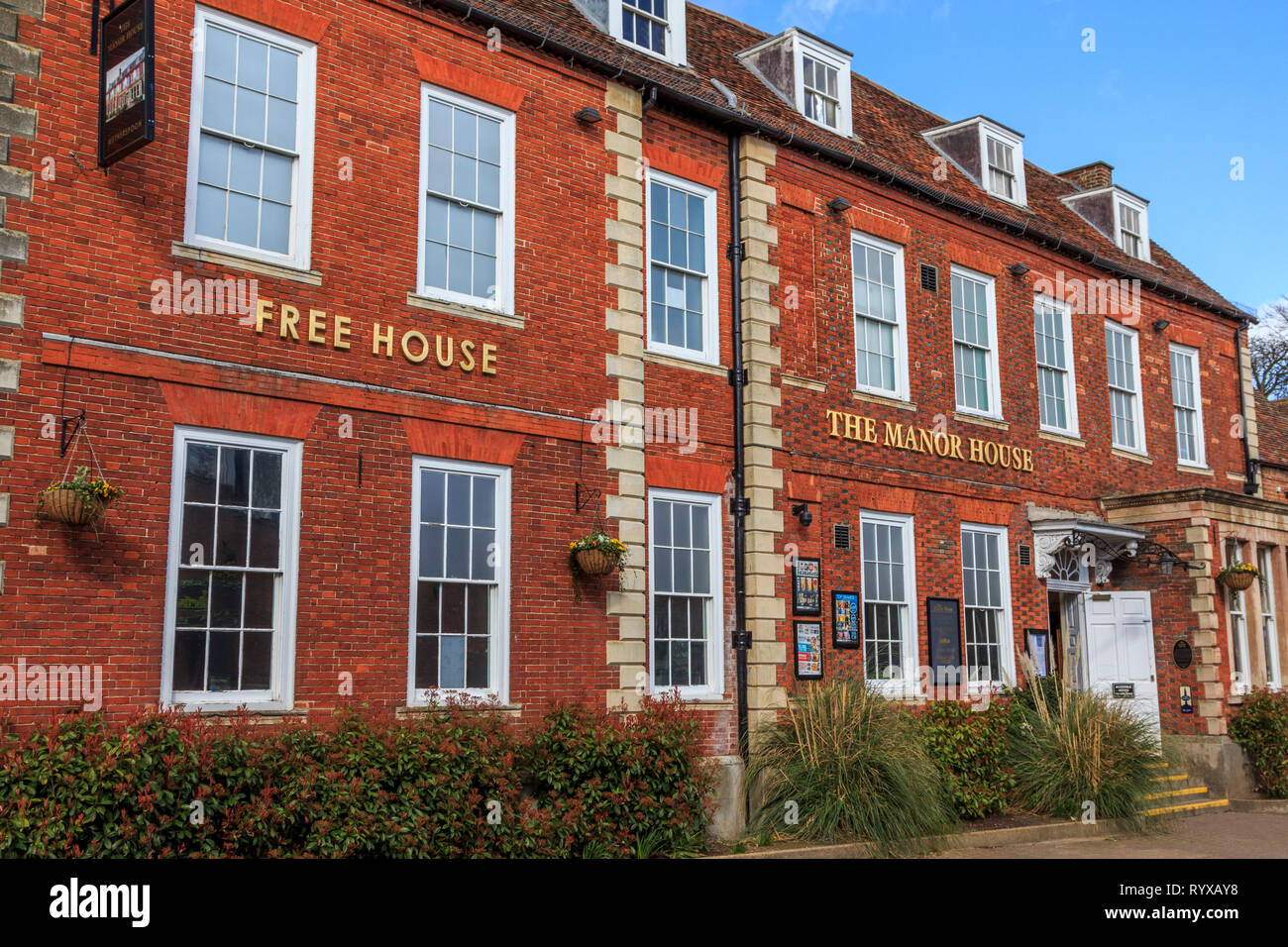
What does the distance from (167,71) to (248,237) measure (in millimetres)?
1494

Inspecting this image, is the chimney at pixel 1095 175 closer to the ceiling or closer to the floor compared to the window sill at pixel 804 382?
closer to the ceiling

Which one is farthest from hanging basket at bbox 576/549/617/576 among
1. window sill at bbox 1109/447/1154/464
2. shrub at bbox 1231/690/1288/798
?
shrub at bbox 1231/690/1288/798

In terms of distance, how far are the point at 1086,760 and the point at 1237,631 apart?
6.23 meters

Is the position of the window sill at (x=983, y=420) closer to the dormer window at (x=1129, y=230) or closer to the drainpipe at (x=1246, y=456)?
the dormer window at (x=1129, y=230)

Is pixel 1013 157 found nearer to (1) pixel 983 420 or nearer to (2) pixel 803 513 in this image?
(1) pixel 983 420

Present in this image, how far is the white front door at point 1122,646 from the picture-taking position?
18375 millimetres

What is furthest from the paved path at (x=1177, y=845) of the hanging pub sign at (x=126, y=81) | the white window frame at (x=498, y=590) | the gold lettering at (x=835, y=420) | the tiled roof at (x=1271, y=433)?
the tiled roof at (x=1271, y=433)

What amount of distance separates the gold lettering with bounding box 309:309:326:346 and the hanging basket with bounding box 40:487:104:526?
100 inches

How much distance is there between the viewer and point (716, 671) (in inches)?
523

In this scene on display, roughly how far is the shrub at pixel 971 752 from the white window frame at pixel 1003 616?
45.1 inches

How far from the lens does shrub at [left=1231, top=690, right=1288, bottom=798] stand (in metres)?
17.8

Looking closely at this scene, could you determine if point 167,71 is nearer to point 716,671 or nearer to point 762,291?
point 762,291

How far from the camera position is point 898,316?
1634 centimetres

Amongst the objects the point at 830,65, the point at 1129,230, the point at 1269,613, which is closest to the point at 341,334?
the point at 830,65
